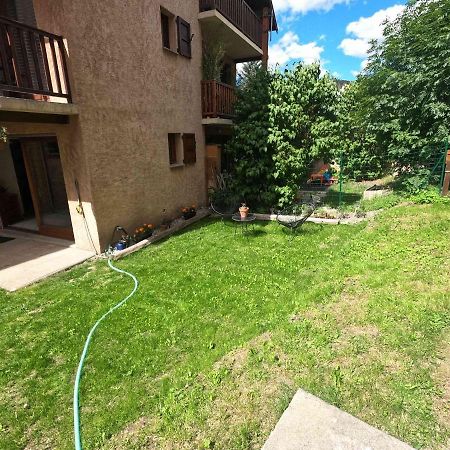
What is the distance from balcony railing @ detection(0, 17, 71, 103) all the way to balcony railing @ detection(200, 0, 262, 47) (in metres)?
6.45

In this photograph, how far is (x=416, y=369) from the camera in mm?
3248

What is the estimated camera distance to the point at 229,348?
3787 millimetres

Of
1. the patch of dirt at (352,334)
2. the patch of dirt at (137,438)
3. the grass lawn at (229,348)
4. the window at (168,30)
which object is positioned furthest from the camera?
the window at (168,30)

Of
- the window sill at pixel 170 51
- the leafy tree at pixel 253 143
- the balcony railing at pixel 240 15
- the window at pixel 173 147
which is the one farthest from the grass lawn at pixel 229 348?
the balcony railing at pixel 240 15

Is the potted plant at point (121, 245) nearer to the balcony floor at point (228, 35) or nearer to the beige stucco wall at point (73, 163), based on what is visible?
the beige stucco wall at point (73, 163)

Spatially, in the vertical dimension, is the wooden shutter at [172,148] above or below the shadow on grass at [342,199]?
above

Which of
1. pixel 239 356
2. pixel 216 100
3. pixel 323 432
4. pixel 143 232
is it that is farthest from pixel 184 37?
pixel 323 432

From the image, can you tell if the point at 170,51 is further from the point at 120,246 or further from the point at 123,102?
the point at 120,246

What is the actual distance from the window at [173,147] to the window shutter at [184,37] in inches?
103

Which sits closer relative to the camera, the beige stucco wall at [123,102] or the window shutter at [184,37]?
the beige stucco wall at [123,102]

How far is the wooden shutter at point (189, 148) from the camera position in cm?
993

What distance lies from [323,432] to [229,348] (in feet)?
4.86

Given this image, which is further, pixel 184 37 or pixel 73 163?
pixel 184 37

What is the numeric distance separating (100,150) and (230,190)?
17.6ft
